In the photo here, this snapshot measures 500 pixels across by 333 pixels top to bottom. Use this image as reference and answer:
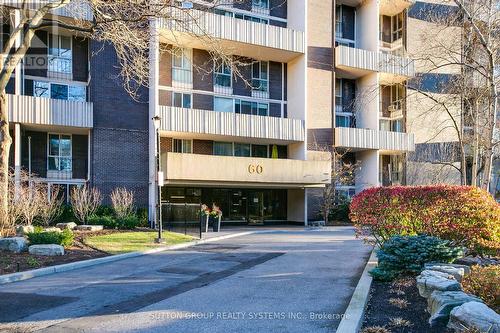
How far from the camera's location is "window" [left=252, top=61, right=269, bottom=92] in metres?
31.2

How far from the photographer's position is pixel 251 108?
31.1 meters

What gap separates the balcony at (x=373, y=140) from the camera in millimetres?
31781

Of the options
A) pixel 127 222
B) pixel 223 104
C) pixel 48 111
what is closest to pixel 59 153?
pixel 48 111

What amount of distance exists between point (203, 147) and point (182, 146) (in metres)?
1.47

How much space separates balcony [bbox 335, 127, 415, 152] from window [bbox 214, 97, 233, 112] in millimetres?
7630

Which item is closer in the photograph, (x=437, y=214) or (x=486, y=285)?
(x=486, y=285)

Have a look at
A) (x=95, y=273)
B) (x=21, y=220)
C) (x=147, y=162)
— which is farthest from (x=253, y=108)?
(x=95, y=273)

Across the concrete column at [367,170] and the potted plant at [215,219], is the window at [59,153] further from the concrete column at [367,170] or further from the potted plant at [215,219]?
the concrete column at [367,170]

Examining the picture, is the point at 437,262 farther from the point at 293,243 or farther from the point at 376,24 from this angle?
the point at 376,24

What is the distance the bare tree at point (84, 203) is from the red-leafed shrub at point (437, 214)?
1503cm

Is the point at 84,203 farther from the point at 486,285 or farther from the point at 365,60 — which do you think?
the point at 365,60

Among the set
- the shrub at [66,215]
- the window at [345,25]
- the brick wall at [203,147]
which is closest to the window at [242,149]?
the brick wall at [203,147]

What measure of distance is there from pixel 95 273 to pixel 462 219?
8639 mm

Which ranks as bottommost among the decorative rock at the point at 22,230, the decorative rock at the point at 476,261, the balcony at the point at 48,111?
the decorative rock at the point at 476,261
